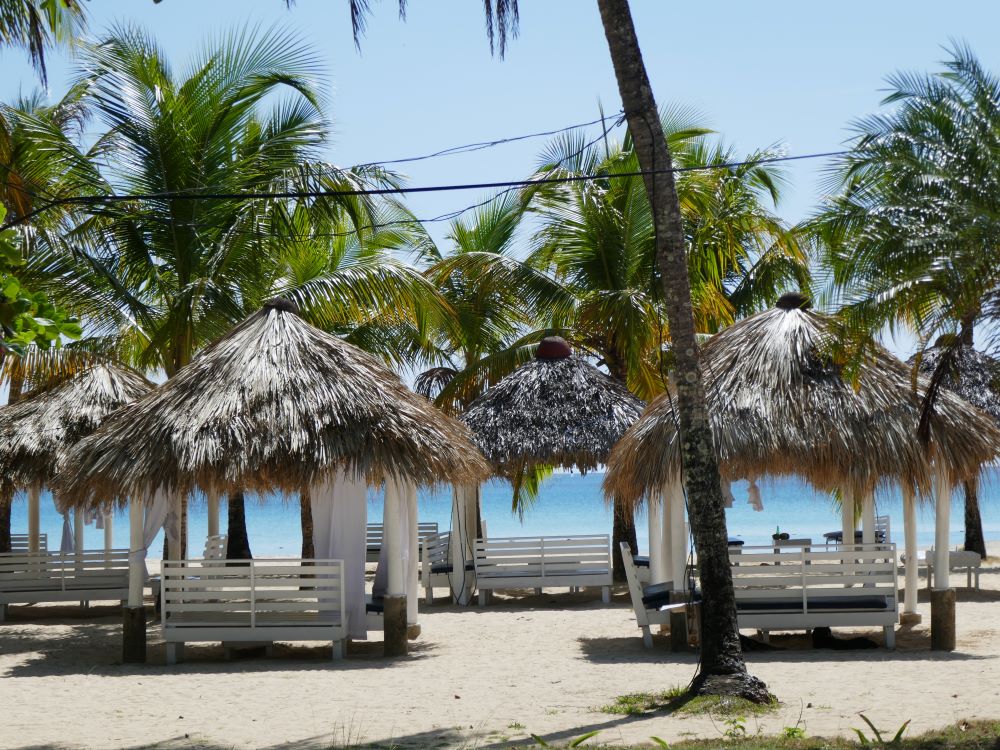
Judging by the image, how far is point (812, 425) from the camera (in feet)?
36.1

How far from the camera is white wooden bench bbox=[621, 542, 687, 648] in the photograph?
11.0 meters

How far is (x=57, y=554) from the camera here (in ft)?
48.0

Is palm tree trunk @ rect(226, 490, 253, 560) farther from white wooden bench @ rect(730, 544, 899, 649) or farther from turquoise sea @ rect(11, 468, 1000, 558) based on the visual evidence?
turquoise sea @ rect(11, 468, 1000, 558)

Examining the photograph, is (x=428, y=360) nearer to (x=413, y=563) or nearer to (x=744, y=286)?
(x=744, y=286)

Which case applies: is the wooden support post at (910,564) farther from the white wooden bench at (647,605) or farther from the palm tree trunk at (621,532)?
the palm tree trunk at (621,532)

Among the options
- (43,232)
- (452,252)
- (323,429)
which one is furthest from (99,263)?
(452,252)

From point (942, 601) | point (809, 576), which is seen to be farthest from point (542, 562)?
point (942, 601)

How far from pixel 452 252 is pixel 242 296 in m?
6.98

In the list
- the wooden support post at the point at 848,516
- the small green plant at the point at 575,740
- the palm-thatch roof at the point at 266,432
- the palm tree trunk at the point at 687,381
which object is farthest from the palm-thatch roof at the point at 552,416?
the small green plant at the point at 575,740

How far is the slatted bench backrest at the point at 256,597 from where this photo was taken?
36.0 feet

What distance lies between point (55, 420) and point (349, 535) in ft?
16.4

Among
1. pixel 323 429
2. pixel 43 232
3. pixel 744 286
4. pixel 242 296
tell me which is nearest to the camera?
pixel 323 429

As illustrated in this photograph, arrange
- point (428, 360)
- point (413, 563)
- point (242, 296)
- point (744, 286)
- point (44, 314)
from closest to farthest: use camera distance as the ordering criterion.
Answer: point (44, 314)
point (413, 563)
point (242, 296)
point (744, 286)
point (428, 360)

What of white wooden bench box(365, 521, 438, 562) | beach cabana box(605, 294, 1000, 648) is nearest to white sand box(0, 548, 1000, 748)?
beach cabana box(605, 294, 1000, 648)
